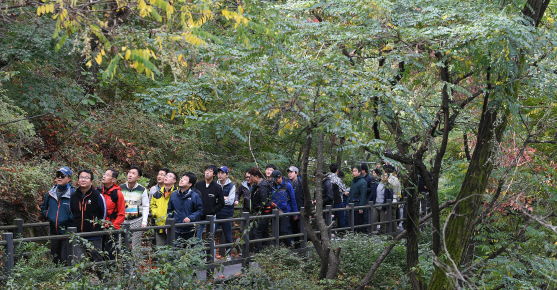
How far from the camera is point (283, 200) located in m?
10.5

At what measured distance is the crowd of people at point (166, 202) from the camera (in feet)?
24.6

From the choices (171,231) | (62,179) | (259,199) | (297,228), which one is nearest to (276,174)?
(259,199)

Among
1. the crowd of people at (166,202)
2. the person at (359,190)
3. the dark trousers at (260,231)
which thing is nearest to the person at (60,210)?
the crowd of people at (166,202)

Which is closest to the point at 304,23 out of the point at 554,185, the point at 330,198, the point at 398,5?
the point at 398,5

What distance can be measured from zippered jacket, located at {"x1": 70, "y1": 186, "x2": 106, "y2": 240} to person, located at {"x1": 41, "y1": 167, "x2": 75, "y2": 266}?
0.12 meters

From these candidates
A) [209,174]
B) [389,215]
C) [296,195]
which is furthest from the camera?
[389,215]

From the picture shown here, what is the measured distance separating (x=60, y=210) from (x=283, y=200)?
4584mm

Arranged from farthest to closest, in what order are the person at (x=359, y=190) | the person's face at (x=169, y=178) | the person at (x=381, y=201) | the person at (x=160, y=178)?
the person at (x=381, y=201) → the person at (x=359, y=190) → the person at (x=160, y=178) → the person's face at (x=169, y=178)

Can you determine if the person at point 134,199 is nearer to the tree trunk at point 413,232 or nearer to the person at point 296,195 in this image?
the person at point 296,195

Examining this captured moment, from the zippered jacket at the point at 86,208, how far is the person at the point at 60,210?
0.41ft

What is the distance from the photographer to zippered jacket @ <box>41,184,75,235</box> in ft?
24.5

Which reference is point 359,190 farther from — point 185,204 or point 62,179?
point 62,179

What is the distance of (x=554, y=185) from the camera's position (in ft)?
31.5

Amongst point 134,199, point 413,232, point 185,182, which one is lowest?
point 413,232
